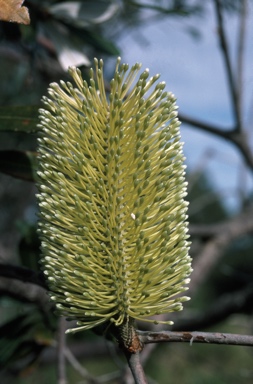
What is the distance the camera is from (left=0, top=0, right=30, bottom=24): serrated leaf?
19.4 inches

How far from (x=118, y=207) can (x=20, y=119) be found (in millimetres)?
231

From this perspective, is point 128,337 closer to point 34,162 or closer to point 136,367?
point 136,367

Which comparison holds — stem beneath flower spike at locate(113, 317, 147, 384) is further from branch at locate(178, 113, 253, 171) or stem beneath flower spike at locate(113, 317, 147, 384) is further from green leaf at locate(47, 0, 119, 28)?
branch at locate(178, 113, 253, 171)

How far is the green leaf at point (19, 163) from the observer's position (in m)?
0.71

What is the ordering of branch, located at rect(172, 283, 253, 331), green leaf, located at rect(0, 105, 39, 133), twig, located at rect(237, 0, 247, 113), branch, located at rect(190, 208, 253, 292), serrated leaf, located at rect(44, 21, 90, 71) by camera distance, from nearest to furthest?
green leaf, located at rect(0, 105, 39, 133)
serrated leaf, located at rect(44, 21, 90, 71)
twig, located at rect(237, 0, 247, 113)
branch, located at rect(172, 283, 253, 331)
branch, located at rect(190, 208, 253, 292)

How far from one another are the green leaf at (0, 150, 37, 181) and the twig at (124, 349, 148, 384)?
0.32 m

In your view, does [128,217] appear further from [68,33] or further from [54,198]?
[68,33]

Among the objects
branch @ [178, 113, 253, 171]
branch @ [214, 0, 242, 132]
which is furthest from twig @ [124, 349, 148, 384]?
branch @ [178, 113, 253, 171]

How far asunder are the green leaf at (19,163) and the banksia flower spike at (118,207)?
0.21m

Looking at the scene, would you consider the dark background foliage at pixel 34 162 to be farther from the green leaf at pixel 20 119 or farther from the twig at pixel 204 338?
the twig at pixel 204 338

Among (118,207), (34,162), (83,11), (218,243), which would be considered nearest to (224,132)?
(218,243)

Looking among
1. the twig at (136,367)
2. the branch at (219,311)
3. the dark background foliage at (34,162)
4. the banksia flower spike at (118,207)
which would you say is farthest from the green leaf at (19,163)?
the branch at (219,311)

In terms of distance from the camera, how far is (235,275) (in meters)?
1.86

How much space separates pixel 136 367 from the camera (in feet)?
1.46
